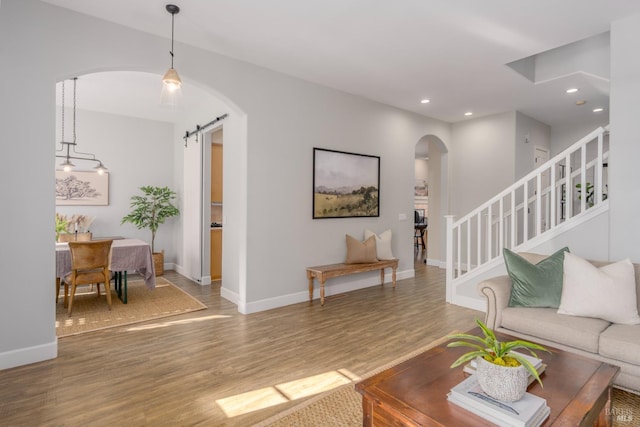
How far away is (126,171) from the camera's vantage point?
6.32m

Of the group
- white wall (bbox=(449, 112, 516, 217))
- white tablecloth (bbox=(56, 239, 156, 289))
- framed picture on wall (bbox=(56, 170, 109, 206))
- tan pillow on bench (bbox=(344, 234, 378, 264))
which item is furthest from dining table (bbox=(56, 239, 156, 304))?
white wall (bbox=(449, 112, 516, 217))

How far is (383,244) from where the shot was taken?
16.9 feet

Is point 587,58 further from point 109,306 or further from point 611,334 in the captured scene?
point 109,306

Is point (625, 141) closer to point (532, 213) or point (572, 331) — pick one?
point (572, 331)

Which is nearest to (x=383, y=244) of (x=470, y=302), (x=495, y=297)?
(x=470, y=302)

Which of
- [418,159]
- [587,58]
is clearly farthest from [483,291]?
[418,159]

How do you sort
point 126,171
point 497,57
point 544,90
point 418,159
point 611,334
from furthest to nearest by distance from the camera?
1. point 418,159
2. point 126,171
3. point 544,90
4. point 497,57
5. point 611,334

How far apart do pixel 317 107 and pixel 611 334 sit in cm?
379

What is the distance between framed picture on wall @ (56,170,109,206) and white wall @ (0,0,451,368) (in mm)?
719

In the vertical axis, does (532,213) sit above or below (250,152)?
below

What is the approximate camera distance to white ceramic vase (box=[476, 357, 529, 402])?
1.37 metres

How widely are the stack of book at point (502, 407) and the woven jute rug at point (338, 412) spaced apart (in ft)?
2.52

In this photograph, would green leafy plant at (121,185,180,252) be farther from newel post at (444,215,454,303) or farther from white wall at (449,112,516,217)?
white wall at (449,112,516,217)

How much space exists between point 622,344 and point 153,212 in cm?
633
